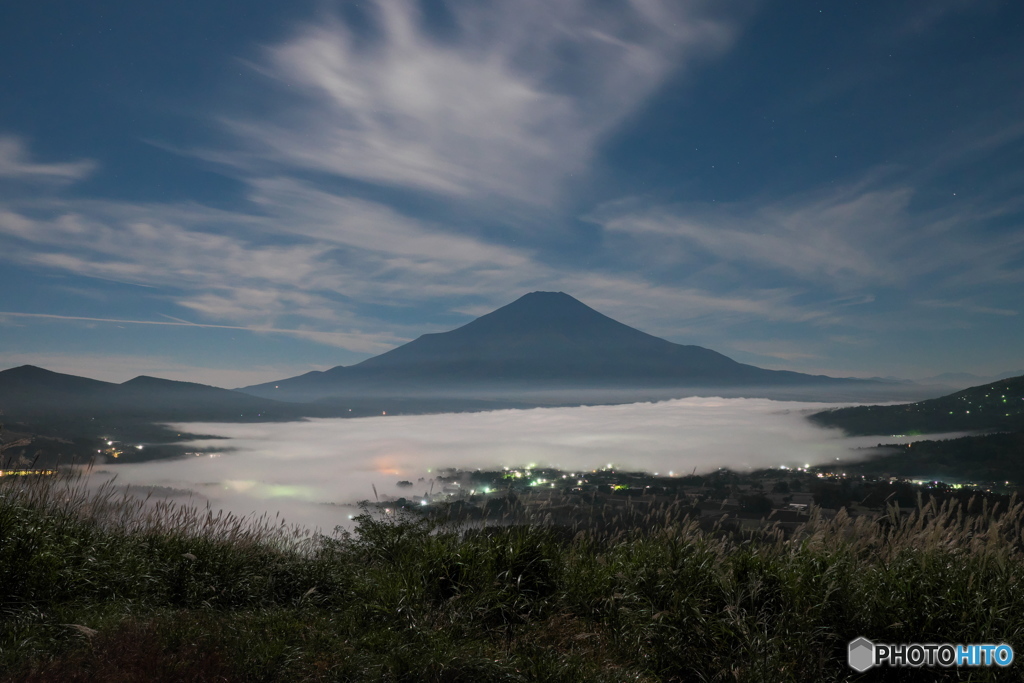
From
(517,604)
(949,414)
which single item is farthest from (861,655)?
(949,414)

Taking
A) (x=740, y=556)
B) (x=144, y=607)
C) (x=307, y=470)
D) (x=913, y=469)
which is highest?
(x=740, y=556)

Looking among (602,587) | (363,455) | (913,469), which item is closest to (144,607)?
(602,587)

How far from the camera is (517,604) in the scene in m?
6.62

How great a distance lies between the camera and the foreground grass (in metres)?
5.05

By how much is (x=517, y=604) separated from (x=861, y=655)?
11.8 feet

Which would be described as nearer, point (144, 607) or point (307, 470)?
point (144, 607)

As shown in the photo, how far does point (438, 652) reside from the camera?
5.06 metres

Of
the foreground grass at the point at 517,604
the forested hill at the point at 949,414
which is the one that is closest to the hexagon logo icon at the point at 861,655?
the foreground grass at the point at 517,604

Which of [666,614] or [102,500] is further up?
[102,500]

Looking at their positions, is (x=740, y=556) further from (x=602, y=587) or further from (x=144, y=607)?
(x=144, y=607)

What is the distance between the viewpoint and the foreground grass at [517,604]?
5.05 m

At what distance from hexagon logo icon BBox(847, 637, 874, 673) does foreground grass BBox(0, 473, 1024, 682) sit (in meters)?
0.09

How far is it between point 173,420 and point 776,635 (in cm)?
16621

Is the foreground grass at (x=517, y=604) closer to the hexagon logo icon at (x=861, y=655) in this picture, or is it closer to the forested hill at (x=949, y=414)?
the hexagon logo icon at (x=861, y=655)
